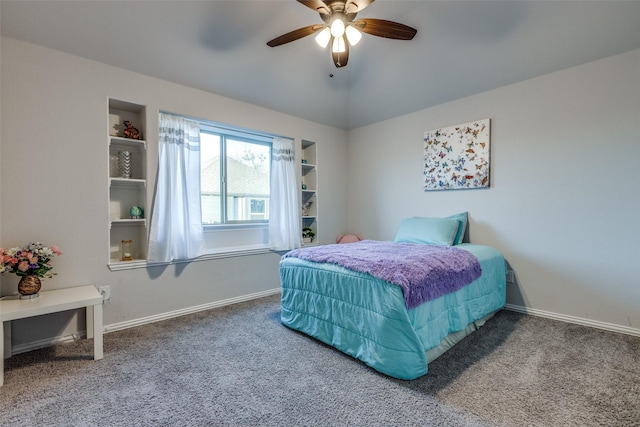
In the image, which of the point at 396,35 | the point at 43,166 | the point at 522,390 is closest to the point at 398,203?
Answer: the point at 396,35

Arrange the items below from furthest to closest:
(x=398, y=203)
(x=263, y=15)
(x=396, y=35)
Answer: (x=398, y=203) < (x=263, y=15) < (x=396, y=35)

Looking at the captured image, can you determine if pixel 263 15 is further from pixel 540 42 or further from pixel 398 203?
pixel 398 203

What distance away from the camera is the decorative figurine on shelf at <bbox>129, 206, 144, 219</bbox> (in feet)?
8.95

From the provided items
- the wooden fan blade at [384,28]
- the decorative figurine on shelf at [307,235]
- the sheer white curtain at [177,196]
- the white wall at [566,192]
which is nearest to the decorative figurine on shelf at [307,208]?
the decorative figurine on shelf at [307,235]

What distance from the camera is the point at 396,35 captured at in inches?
80.7

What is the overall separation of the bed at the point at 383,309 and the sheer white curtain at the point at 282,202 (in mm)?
1027

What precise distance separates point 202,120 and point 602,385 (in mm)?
3803

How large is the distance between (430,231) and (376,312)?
1.63 meters

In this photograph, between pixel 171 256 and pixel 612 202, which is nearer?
pixel 612 202

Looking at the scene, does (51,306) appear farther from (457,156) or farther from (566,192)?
(566,192)

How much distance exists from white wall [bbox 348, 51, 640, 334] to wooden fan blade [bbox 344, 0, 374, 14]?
2.08m

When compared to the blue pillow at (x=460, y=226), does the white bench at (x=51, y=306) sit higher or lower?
lower

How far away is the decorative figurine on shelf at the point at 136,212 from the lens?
8.95ft

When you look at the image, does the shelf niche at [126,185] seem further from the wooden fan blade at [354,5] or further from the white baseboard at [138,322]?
the wooden fan blade at [354,5]
